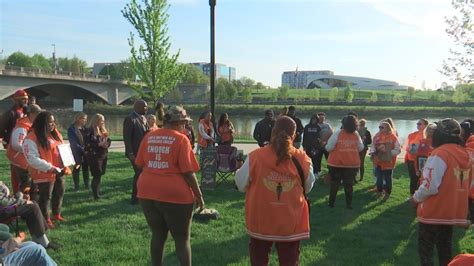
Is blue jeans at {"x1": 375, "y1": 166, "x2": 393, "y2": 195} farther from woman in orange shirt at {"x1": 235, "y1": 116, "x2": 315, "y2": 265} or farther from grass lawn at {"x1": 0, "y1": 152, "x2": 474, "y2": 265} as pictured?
woman in orange shirt at {"x1": 235, "y1": 116, "x2": 315, "y2": 265}

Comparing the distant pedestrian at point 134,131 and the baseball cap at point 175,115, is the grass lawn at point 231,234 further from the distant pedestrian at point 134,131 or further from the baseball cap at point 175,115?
the baseball cap at point 175,115

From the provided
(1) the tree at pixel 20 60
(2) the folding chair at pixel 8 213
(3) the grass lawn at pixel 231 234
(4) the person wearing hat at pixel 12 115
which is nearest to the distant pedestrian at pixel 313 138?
(3) the grass lawn at pixel 231 234

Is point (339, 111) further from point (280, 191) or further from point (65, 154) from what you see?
point (280, 191)

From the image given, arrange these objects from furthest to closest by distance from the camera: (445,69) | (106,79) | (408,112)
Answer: (408,112) < (106,79) < (445,69)

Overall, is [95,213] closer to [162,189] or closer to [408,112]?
[162,189]

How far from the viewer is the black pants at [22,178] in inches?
246

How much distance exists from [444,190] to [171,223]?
2658mm

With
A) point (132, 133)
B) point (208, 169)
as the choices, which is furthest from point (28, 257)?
point (208, 169)

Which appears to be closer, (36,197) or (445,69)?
(36,197)

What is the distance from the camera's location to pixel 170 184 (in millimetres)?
4191

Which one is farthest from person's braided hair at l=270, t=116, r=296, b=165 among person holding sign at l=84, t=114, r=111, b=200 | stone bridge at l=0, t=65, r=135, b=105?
stone bridge at l=0, t=65, r=135, b=105

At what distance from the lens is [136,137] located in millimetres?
7312

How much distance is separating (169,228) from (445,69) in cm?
1832

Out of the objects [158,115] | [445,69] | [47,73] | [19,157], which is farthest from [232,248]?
[47,73]
